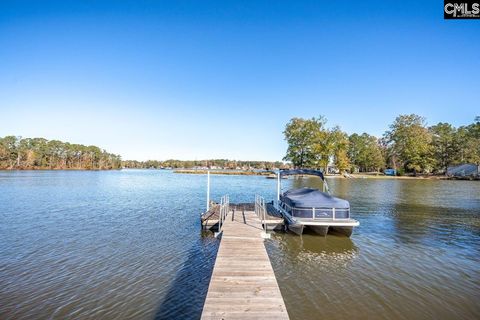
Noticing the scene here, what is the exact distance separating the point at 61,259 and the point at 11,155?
13593 centimetres

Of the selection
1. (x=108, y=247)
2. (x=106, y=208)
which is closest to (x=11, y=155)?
(x=106, y=208)

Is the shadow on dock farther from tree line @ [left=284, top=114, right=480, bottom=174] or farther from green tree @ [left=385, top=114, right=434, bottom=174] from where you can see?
green tree @ [left=385, top=114, right=434, bottom=174]

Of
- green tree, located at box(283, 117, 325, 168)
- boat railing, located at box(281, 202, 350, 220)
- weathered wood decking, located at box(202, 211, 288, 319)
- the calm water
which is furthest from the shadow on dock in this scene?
green tree, located at box(283, 117, 325, 168)

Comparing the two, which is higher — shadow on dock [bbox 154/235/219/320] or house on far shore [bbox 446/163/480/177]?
house on far shore [bbox 446/163/480/177]

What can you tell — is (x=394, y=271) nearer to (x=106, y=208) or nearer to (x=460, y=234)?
(x=460, y=234)

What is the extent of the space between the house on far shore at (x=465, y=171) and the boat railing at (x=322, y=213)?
3504 inches

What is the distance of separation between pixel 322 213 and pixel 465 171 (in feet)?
303

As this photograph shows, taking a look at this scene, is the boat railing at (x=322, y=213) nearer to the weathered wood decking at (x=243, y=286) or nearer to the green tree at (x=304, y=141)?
the weathered wood decking at (x=243, y=286)

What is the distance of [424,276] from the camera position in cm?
1027

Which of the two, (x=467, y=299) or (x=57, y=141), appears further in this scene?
(x=57, y=141)

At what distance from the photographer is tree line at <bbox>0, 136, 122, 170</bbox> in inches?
4392

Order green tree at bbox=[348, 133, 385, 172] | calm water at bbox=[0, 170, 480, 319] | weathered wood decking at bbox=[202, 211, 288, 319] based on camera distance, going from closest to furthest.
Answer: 1. weathered wood decking at bbox=[202, 211, 288, 319]
2. calm water at bbox=[0, 170, 480, 319]
3. green tree at bbox=[348, 133, 385, 172]

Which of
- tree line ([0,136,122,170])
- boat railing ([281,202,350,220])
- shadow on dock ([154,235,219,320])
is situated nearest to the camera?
shadow on dock ([154,235,219,320])

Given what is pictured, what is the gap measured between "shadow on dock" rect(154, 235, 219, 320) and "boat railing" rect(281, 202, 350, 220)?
584 centimetres
